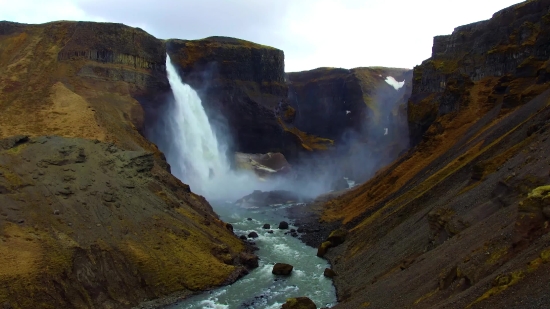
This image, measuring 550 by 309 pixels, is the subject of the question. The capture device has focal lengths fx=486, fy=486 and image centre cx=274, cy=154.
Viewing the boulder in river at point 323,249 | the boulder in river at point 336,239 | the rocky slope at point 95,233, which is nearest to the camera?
the rocky slope at point 95,233

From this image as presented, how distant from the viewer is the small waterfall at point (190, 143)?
75.4m

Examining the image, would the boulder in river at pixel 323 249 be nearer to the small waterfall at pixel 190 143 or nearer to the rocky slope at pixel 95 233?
the rocky slope at pixel 95 233

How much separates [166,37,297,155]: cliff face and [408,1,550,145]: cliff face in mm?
38808

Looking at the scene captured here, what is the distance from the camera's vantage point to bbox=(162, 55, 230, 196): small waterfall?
75.4 meters

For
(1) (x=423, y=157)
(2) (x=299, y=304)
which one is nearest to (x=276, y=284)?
(2) (x=299, y=304)

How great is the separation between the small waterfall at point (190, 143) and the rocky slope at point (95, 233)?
2986 cm

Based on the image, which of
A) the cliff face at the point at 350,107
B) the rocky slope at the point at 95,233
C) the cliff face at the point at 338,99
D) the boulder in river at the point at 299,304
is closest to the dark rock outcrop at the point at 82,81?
the rocky slope at the point at 95,233

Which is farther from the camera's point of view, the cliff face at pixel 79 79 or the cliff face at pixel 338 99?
the cliff face at pixel 338 99

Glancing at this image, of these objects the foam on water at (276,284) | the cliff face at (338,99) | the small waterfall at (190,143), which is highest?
the cliff face at (338,99)

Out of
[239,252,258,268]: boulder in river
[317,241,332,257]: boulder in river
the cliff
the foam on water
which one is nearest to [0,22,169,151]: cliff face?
the cliff

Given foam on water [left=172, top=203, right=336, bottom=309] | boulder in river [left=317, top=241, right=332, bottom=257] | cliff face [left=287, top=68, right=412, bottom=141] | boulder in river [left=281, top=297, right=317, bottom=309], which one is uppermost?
cliff face [left=287, top=68, right=412, bottom=141]

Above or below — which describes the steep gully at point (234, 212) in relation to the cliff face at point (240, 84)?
below

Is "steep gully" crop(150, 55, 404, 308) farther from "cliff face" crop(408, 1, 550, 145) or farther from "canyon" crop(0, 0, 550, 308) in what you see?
"cliff face" crop(408, 1, 550, 145)

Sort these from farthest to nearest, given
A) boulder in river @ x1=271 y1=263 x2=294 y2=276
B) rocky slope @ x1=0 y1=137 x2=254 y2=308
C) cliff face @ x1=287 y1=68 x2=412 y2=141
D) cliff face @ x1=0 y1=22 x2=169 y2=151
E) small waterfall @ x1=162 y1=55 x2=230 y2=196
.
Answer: cliff face @ x1=287 y1=68 x2=412 y2=141 → small waterfall @ x1=162 y1=55 x2=230 y2=196 → cliff face @ x1=0 y1=22 x2=169 y2=151 → boulder in river @ x1=271 y1=263 x2=294 y2=276 → rocky slope @ x1=0 y1=137 x2=254 y2=308
